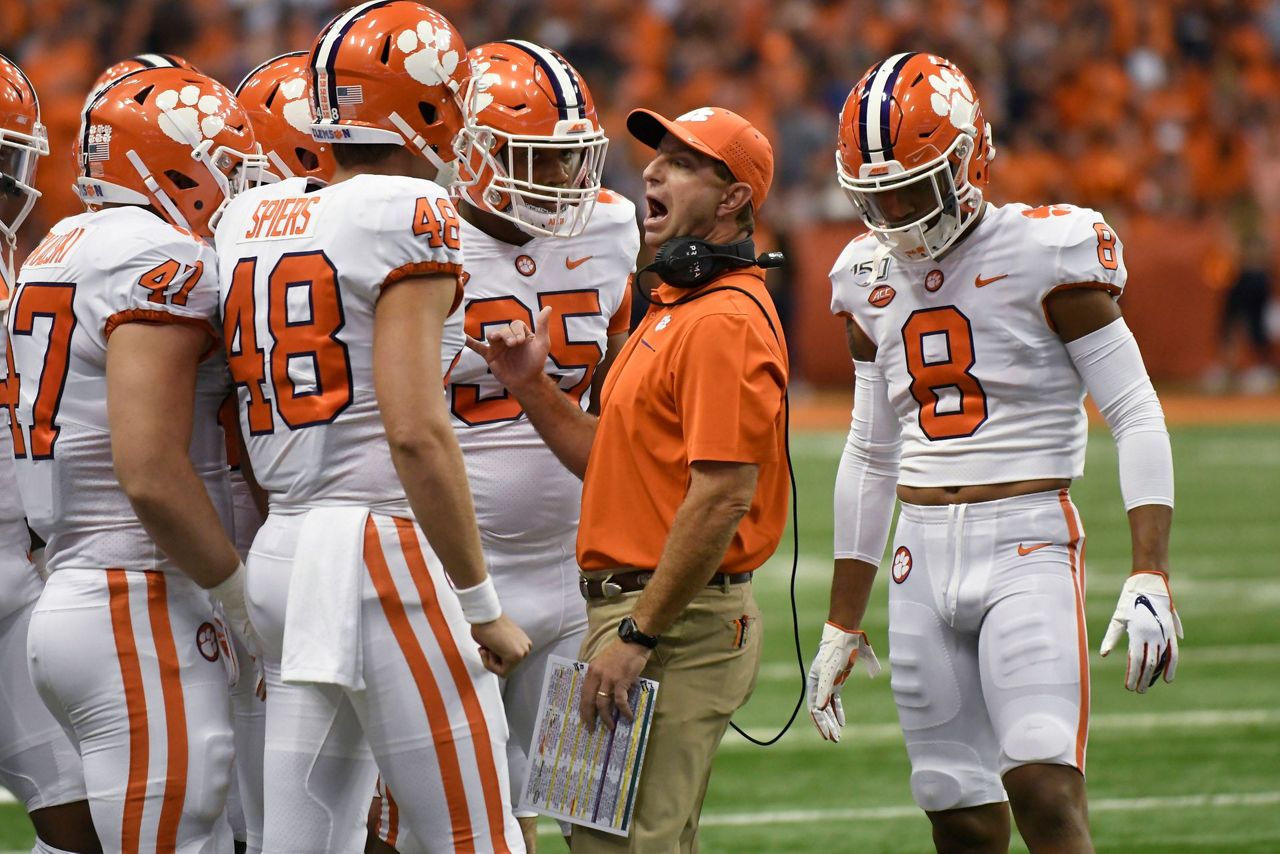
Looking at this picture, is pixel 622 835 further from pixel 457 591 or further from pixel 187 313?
pixel 187 313

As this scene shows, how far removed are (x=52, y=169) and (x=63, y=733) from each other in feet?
36.6

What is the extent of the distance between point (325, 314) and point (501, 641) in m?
0.65

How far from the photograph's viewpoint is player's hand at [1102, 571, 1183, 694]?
3.49m

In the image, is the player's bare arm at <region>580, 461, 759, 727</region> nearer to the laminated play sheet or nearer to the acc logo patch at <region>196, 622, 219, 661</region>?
the laminated play sheet

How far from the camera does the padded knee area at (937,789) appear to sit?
148 inches

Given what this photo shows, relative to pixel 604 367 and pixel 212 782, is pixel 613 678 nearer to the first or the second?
pixel 212 782

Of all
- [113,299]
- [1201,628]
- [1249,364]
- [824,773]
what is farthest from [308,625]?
[1249,364]

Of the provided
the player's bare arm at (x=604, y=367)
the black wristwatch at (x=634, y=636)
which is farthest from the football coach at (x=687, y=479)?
the player's bare arm at (x=604, y=367)

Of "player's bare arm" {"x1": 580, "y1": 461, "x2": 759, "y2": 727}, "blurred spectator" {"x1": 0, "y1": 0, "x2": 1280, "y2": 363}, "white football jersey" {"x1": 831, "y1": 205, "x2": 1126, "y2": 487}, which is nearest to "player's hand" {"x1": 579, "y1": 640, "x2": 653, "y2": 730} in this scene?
"player's bare arm" {"x1": 580, "y1": 461, "x2": 759, "y2": 727}

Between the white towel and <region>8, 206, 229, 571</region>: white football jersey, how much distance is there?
47 centimetres

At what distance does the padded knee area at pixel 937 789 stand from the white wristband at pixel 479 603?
1.21 m

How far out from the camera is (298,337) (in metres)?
3.05

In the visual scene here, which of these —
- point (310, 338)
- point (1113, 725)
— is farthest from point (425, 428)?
point (1113, 725)

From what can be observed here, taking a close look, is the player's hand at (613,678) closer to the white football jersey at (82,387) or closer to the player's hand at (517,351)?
the player's hand at (517,351)
